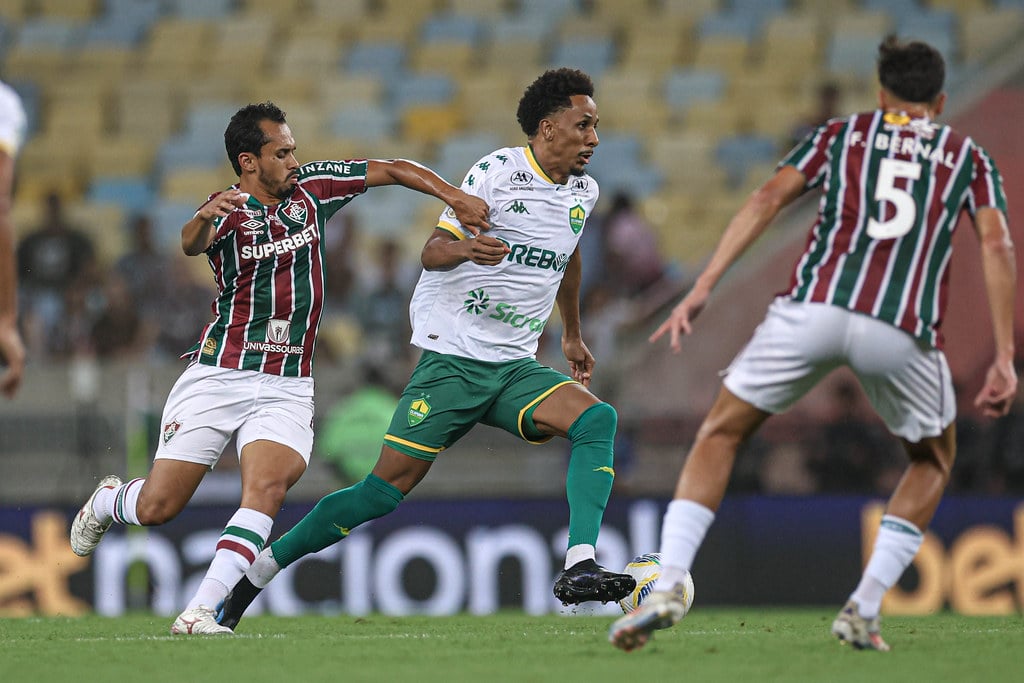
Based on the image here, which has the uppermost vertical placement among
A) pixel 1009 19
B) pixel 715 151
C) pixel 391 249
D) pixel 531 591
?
pixel 1009 19

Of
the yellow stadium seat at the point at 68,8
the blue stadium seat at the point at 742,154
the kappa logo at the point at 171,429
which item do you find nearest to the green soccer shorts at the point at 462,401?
the kappa logo at the point at 171,429

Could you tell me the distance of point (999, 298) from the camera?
5.30 m

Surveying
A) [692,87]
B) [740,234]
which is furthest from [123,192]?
[740,234]

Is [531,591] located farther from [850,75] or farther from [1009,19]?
[1009,19]

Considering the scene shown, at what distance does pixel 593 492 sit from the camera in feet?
21.5

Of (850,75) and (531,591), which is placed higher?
(850,75)

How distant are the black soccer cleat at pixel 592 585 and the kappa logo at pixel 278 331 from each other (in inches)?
63.9

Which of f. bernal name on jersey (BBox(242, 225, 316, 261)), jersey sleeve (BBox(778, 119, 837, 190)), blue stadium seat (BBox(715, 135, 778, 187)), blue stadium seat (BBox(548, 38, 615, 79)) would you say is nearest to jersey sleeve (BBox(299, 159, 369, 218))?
f. bernal name on jersey (BBox(242, 225, 316, 261))

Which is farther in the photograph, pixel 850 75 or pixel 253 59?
pixel 253 59

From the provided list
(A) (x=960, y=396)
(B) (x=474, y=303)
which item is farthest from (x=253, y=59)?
(B) (x=474, y=303)

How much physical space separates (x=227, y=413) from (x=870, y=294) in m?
2.88

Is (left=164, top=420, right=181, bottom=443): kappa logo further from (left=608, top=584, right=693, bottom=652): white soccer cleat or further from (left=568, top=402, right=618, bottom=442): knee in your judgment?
(left=608, top=584, right=693, bottom=652): white soccer cleat

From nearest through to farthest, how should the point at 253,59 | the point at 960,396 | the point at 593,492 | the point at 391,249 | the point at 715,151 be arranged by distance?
the point at 593,492
the point at 960,396
the point at 391,249
the point at 715,151
the point at 253,59

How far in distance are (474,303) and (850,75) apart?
386 inches
